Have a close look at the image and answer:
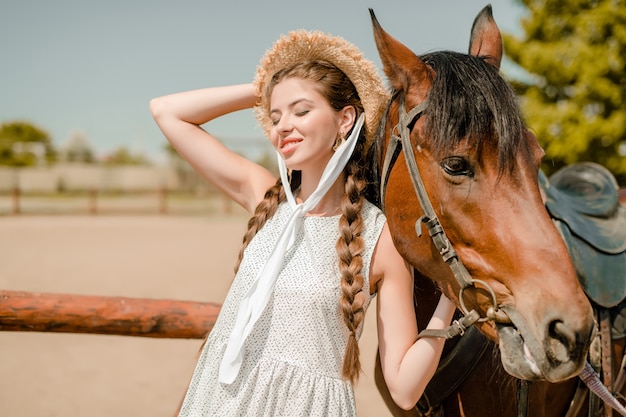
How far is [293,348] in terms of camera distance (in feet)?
5.00

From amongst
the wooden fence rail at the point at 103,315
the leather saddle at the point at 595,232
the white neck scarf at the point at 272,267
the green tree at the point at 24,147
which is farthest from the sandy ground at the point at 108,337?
the green tree at the point at 24,147

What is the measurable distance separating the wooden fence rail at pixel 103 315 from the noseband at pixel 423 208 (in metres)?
1.36

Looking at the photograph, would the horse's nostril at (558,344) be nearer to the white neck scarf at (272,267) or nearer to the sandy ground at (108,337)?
the white neck scarf at (272,267)

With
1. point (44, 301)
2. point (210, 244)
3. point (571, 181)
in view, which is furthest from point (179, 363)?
point (210, 244)

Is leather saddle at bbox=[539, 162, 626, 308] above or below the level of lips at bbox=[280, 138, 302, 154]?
below

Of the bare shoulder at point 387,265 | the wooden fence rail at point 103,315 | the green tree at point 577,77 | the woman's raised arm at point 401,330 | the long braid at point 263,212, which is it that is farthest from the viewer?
the green tree at point 577,77

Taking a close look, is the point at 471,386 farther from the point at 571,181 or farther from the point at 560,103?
the point at 560,103

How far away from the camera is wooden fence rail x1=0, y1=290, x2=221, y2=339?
2387 mm

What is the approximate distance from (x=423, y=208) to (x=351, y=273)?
0.27 meters

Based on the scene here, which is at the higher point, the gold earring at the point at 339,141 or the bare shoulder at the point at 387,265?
the gold earring at the point at 339,141

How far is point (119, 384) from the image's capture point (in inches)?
198

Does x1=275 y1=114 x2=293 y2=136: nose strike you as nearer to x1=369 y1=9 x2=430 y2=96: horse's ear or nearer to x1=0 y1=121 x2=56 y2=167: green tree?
x1=369 y1=9 x2=430 y2=96: horse's ear

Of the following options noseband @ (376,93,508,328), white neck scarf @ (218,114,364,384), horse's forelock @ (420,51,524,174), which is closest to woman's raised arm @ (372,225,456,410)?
noseband @ (376,93,508,328)

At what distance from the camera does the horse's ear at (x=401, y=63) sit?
1512 mm
